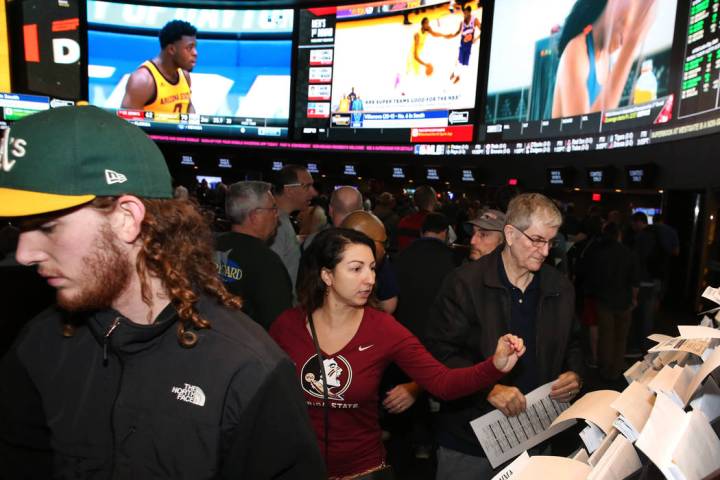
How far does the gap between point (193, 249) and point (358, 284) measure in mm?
1246

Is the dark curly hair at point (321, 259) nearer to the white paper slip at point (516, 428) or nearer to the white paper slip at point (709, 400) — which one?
the white paper slip at point (516, 428)

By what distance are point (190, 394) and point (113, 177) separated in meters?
0.48

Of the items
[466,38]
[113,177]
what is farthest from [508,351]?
[466,38]

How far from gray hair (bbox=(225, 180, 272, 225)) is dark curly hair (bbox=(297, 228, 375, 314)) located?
1072mm

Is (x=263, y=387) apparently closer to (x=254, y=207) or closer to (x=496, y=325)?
(x=496, y=325)

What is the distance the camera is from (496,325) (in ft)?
8.25

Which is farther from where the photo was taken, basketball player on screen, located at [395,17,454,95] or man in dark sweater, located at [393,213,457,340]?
basketball player on screen, located at [395,17,454,95]

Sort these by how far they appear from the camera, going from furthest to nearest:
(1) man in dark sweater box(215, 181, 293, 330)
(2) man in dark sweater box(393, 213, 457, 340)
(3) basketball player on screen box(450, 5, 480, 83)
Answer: (3) basketball player on screen box(450, 5, 480, 83) < (2) man in dark sweater box(393, 213, 457, 340) < (1) man in dark sweater box(215, 181, 293, 330)

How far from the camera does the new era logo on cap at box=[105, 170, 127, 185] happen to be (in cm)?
113

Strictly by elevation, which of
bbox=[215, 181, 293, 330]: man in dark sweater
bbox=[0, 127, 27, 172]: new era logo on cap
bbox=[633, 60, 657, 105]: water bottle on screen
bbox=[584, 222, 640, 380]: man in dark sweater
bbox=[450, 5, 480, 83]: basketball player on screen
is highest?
bbox=[450, 5, 480, 83]: basketball player on screen

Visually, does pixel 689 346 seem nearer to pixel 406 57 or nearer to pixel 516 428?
pixel 516 428

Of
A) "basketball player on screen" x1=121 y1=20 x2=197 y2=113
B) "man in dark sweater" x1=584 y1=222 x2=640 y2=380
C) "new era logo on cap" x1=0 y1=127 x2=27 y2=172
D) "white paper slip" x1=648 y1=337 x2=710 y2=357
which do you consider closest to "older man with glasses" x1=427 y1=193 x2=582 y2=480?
"white paper slip" x1=648 y1=337 x2=710 y2=357

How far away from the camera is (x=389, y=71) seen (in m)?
15.0

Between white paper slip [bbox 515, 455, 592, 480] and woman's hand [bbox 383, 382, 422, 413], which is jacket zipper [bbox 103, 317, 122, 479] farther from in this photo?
woman's hand [bbox 383, 382, 422, 413]
